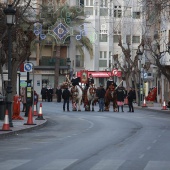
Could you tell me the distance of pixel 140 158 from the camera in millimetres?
18984

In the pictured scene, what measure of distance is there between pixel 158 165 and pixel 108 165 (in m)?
1.16

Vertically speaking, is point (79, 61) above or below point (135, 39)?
below

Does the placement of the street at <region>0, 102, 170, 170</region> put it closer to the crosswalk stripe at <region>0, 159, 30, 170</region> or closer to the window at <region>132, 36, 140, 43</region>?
the crosswalk stripe at <region>0, 159, 30, 170</region>

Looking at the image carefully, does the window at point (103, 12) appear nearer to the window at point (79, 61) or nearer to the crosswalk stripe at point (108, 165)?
the window at point (79, 61)

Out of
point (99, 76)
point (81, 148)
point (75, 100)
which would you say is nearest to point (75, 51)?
point (99, 76)

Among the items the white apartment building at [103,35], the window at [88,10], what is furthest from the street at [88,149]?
the window at [88,10]

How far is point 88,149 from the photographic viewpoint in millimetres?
21672

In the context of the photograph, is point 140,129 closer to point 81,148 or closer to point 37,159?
point 81,148

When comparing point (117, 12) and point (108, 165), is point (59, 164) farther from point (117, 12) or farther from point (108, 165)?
point (117, 12)

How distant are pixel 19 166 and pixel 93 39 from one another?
73.2 metres

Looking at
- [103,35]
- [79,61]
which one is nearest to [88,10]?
[103,35]

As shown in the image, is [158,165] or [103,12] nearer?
[158,165]

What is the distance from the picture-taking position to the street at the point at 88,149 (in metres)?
17.4

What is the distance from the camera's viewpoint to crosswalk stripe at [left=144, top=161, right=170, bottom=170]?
16688 millimetres
